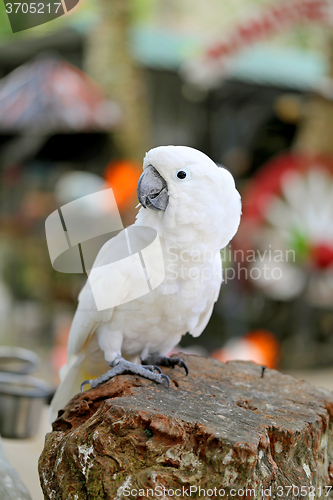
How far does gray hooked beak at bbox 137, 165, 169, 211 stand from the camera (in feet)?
5.24

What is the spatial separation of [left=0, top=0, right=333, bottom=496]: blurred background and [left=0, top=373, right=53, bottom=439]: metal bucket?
4.56 feet

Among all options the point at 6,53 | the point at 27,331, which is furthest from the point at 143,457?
the point at 6,53

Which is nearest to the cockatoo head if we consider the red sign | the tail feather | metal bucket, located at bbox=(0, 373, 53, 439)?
the tail feather

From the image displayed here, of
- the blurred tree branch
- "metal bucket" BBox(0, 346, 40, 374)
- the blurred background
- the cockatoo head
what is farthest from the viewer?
the blurred tree branch

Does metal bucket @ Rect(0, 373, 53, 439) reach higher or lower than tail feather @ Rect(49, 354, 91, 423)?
lower

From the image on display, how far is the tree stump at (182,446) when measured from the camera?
128cm

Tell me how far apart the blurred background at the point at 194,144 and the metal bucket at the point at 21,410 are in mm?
1391

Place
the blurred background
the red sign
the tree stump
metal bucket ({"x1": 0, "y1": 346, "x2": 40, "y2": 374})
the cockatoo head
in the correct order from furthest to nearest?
the blurred background → the red sign → metal bucket ({"x1": 0, "y1": 346, "x2": 40, "y2": 374}) → the cockatoo head → the tree stump

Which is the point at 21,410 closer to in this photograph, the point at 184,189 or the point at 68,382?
the point at 68,382

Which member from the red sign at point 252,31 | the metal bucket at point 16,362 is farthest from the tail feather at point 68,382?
the red sign at point 252,31

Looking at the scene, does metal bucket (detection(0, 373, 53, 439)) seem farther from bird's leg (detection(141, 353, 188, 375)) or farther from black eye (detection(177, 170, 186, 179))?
black eye (detection(177, 170, 186, 179))

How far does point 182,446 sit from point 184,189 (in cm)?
82

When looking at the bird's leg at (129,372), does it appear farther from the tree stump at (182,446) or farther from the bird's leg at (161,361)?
the bird's leg at (161,361)

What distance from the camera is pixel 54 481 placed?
4.70 feet
